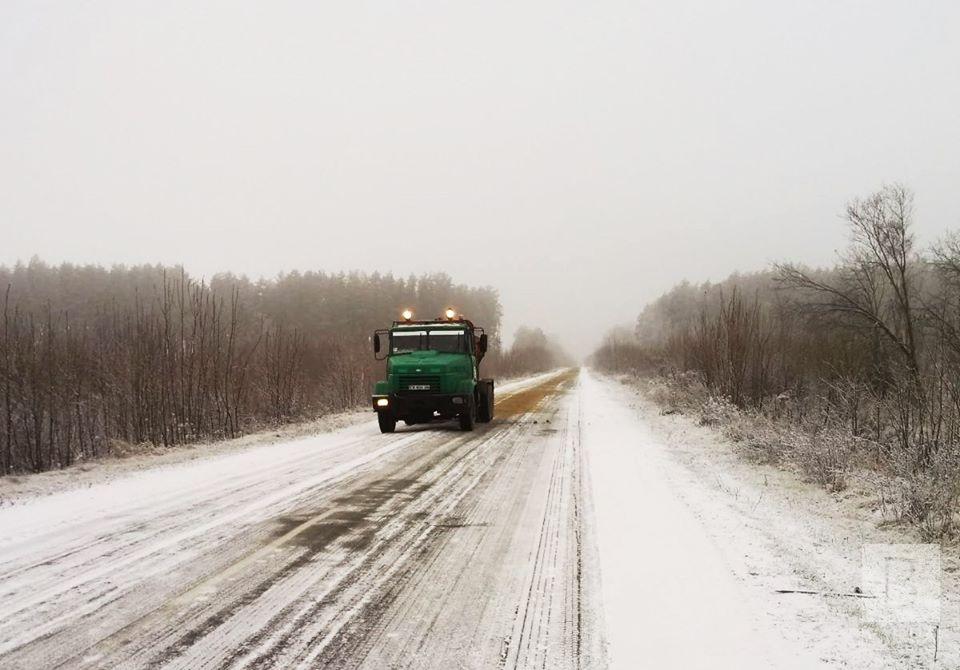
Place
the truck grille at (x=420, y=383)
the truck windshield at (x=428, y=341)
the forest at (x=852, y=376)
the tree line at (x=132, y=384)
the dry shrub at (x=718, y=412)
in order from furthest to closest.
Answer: the truck windshield at (x=428, y=341) < the truck grille at (x=420, y=383) < the dry shrub at (x=718, y=412) < the tree line at (x=132, y=384) < the forest at (x=852, y=376)

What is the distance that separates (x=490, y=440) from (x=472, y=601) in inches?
333

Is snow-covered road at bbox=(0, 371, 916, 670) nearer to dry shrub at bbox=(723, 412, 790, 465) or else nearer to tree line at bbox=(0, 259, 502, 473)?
dry shrub at bbox=(723, 412, 790, 465)

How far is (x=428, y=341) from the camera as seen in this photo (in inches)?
594

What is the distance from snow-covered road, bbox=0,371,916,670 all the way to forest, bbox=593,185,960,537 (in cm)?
240

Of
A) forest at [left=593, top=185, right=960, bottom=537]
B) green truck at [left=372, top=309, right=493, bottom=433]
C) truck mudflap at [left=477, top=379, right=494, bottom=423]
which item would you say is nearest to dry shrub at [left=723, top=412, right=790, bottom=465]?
forest at [left=593, top=185, right=960, bottom=537]

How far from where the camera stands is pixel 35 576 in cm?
430

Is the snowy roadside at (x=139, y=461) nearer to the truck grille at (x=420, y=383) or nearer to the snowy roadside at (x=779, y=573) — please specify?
the truck grille at (x=420, y=383)

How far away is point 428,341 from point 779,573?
1140 cm

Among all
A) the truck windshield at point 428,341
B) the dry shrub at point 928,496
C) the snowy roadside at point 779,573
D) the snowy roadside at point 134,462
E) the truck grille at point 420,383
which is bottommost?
the snowy roadside at point 134,462

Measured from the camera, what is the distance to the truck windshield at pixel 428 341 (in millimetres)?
14977

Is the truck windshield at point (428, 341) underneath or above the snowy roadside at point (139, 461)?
above

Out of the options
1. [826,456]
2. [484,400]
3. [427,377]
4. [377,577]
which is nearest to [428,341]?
[427,377]

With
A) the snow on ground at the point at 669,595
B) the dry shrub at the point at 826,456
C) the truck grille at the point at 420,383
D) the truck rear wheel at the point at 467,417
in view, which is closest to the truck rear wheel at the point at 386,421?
the truck grille at the point at 420,383

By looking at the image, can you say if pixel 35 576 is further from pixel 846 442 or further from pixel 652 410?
pixel 652 410
